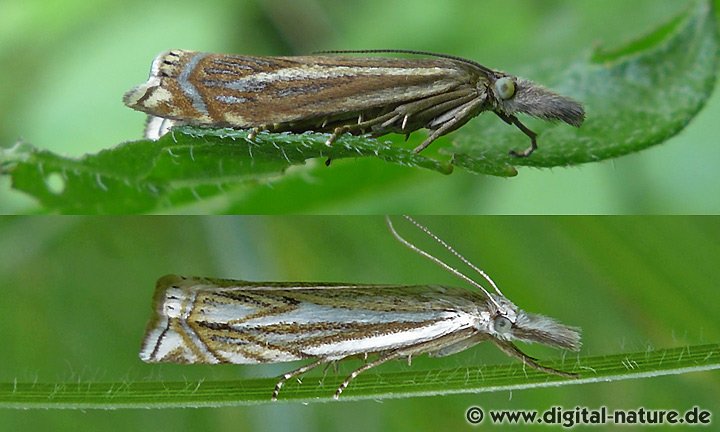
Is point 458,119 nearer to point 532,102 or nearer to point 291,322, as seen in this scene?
point 532,102

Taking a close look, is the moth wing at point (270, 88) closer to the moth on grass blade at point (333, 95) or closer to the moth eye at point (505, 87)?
the moth on grass blade at point (333, 95)

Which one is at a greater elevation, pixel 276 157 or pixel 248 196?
pixel 248 196

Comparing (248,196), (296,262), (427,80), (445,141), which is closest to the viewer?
(427,80)

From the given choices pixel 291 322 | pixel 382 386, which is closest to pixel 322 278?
pixel 291 322

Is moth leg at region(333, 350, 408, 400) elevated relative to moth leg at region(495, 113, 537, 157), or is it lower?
lower

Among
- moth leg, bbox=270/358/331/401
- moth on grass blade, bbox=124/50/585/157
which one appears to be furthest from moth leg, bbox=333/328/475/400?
moth on grass blade, bbox=124/50/585/157

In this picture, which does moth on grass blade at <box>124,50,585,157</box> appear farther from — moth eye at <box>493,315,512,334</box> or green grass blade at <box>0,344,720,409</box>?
green grass blade at <box>0,344,720,409</box>

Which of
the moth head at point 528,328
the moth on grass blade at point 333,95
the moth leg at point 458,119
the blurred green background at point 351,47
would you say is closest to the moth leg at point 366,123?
the moth on grass blade at point 333,95

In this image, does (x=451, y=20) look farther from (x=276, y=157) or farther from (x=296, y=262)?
(x=276, y=157)

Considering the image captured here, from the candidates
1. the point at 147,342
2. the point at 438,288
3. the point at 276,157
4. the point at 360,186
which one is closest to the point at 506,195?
the point at 360,186
